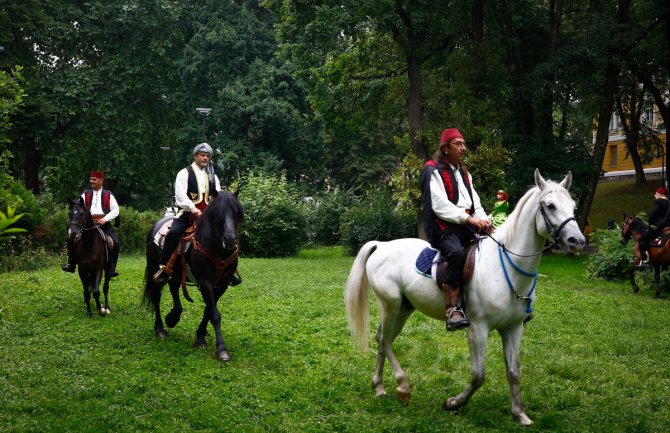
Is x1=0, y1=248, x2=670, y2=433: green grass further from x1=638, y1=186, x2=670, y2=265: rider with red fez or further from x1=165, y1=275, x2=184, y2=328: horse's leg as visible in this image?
x1=638, y1=186, x2=670, y2=265: rider with red fez

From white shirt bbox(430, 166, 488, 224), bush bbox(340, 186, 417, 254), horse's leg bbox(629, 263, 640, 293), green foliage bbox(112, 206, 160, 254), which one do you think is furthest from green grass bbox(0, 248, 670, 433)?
bush bbox(340, 186, 417, 254)

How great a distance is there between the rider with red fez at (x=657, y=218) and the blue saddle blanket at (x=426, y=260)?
36.7 feet

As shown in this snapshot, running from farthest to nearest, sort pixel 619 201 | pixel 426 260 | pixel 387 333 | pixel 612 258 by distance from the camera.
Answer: pixel 619 201, pixel 612 258, pixel 387 333, pixel 426 260

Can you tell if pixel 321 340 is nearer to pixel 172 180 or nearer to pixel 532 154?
pixel 532 154

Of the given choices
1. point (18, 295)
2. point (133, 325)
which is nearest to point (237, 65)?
point (18, 295)

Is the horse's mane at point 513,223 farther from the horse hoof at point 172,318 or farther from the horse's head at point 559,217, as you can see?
the horse hoof at point 172,318

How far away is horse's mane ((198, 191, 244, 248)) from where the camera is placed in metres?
9.59

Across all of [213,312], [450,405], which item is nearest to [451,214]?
[450,405]

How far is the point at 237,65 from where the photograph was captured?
144 feet

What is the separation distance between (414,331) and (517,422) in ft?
15.5

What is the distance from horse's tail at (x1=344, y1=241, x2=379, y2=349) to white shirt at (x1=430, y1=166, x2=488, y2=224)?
1.39 meters

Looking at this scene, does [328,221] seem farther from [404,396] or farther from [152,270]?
[404,396]

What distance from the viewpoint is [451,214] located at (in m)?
7.18

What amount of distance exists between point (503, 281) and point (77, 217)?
8.75 meters
